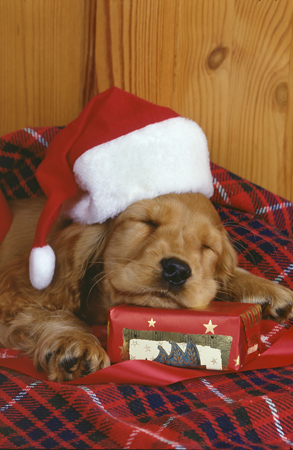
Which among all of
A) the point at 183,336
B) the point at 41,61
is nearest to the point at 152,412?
the point at 183,336

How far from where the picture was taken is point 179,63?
228 centimetres

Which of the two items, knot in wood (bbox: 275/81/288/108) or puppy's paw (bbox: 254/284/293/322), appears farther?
knot in wood (bbox: 275/81/288/108)

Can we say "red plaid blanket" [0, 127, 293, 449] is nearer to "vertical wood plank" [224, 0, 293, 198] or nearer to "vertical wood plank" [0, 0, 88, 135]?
"vertical wood plank" [224, 0, 293, 198]

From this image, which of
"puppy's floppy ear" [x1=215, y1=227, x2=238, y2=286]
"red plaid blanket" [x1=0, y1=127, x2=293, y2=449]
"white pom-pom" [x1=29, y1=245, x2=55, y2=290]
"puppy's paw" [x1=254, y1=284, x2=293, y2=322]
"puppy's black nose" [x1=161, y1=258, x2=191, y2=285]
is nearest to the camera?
"red plaid blanket" [x1=0, y1=127, x2=293, y2=449]

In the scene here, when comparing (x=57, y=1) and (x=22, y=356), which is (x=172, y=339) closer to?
(x=22, y=356)

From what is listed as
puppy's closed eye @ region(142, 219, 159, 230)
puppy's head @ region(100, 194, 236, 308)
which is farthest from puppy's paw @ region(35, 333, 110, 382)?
puppy's closed eye @ region(142, 219, 159, 230)

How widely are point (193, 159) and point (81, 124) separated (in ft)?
1.51

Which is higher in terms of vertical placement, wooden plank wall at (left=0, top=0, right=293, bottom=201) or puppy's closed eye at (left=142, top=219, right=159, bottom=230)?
wooden plank wall at (left=0, top=0, right=293, bottom=201)

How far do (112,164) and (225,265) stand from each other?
64cm

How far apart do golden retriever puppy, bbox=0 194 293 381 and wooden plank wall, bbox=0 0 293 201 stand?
815 mm

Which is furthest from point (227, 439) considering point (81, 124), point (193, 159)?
point (81, 124)

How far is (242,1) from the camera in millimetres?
2188

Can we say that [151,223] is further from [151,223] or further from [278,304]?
[278,304]

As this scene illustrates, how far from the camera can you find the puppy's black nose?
4.30 ft
